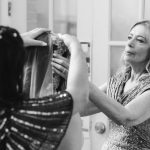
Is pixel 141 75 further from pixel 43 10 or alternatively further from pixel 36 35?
pixel 43 10

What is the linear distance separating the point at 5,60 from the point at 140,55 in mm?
885

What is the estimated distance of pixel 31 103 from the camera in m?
1.11

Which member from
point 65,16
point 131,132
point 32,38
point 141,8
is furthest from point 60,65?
point 65,16

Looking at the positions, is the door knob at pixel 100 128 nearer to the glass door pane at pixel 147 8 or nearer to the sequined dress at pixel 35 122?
the glass door pane at pixel 147 8

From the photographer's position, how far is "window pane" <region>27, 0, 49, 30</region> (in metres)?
2.51

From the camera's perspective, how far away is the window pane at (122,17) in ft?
7.26

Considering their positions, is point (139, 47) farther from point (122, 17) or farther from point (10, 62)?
point (10, 62)

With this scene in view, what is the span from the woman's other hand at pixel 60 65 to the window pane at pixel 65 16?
116 centimetres

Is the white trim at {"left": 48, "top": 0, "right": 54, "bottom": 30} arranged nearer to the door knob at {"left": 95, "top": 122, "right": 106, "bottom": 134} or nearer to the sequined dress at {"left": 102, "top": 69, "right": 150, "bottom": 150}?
the door knob at {"left": 95, "top": 122, "right": 106, "bottom": 134}

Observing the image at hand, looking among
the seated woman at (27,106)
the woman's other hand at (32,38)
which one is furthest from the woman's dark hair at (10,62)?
the woman's other hand at (32,38)

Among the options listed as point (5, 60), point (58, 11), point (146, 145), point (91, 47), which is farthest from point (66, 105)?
point (58, 11)

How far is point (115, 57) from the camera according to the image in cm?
230

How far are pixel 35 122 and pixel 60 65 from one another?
0.23 meters

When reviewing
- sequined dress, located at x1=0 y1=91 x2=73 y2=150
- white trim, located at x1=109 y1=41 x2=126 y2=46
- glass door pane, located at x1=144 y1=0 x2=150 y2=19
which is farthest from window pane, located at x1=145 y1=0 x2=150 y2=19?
sequined dress, located at x1=0 y1=91 x2=73 y2=150
